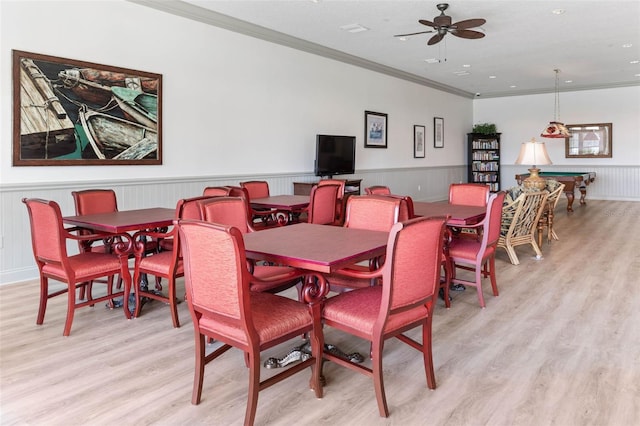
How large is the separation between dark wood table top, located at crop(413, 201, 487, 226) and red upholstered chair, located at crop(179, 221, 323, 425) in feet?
6.10

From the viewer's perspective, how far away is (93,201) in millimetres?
4180

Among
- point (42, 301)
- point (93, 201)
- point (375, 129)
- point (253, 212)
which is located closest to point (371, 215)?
point (253, 212)

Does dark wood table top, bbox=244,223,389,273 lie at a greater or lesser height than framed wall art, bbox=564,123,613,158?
lesser

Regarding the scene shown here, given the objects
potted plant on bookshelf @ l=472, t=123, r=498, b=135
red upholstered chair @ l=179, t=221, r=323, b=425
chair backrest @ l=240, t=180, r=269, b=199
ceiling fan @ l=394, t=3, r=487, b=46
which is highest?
ceiling fan @ l=394, t=3, r=487, b=46

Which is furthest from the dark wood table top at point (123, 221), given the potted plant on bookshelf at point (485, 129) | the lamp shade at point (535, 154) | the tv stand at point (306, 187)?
the potted plant on bookshelf at point (485, 129)

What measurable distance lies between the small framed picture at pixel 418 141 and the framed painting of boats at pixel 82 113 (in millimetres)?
6763

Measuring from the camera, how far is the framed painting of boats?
4.43 metres

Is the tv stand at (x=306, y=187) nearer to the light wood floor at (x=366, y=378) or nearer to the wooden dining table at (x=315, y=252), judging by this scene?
the light wood floor at (x=366, y=378)

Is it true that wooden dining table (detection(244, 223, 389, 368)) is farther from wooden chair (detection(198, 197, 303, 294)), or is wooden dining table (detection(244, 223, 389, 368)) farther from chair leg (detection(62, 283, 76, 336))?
chair leg (detection(62, 283, 76, 336))

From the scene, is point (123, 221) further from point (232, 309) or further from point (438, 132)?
point (438, 132)

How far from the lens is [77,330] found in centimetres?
331

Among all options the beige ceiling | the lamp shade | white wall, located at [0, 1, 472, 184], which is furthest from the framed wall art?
the lamp shade

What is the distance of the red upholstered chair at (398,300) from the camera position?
82.1 inches

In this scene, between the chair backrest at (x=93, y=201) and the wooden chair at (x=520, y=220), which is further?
the wooden chair at (x=520, y=220)
